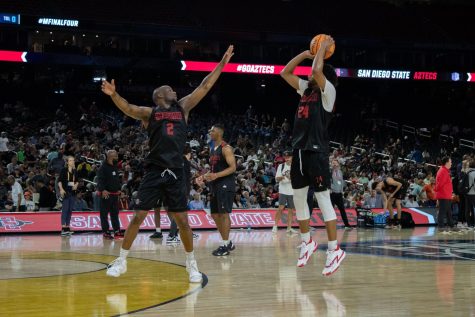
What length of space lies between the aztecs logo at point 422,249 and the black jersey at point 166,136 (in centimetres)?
462

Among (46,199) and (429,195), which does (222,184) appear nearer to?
(46,199)

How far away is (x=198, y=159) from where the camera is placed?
25812 millimetres

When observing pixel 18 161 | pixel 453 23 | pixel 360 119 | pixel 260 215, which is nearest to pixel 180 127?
pixel 260 215

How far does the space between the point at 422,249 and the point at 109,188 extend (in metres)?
6.88

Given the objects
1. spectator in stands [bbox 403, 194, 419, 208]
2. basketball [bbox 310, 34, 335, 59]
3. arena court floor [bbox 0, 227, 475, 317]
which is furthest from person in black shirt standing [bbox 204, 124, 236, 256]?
spectator in stands [bbox 403, 194, 419, 208]

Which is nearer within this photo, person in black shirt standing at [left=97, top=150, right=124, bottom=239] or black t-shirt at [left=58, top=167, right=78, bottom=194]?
person in black shirt standing at [left=97, top=150, right=124, bottom=239]

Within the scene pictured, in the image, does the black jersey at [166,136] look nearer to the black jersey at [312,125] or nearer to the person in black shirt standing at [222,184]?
the black jersey at [312,125]

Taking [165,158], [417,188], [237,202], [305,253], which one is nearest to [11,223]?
[237,202]

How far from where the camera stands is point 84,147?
953 inches

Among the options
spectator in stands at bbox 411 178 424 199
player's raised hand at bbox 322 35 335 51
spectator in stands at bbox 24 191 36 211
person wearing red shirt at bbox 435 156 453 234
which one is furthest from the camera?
spectator in stands at bbox 411 178 424 199

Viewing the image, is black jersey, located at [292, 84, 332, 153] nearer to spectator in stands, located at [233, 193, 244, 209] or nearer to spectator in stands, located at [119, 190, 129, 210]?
spectator in stands, located at [119, 190, 129, 210]

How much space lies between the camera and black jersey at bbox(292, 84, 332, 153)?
792cm

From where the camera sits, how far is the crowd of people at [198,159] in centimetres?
2009

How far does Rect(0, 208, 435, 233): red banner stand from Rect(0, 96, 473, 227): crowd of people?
80cm
